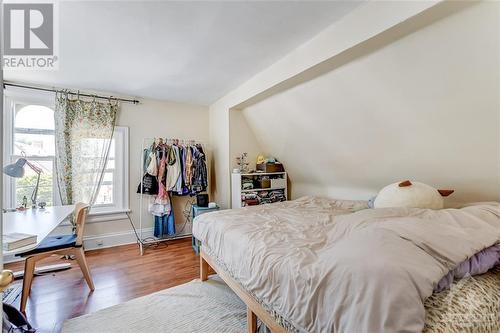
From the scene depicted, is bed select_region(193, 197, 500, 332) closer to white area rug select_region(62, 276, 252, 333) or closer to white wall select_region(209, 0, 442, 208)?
white area rug select_region(62, 276, 252, 333)

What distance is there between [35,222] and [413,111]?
3325 millimetres

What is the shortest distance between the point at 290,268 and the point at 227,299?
114cm

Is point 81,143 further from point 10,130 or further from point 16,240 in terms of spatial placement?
point 16,240

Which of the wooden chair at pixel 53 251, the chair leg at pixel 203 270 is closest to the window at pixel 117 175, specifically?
the wooden chair at pixel 53 251

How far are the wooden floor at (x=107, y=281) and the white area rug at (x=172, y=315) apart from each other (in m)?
0.15

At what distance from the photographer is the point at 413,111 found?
6.23ft

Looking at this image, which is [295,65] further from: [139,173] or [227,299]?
[139,173]

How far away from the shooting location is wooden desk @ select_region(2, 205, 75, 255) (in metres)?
1.62

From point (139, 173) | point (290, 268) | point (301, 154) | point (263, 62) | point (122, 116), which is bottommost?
point (290, 268)

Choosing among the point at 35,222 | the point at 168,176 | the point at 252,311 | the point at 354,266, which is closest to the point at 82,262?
the point at 35,222

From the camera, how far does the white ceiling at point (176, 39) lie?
1585 millimetres

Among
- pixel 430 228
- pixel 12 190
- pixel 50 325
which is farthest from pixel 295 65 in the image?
pixel 12 190

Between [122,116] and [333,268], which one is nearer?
[333,268]

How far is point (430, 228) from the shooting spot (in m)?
1.10
